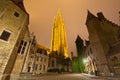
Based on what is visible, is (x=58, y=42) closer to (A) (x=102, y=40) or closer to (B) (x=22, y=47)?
(A) (x=102, y=40)

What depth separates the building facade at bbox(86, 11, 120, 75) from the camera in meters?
22.0

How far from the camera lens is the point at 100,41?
78.4 ft

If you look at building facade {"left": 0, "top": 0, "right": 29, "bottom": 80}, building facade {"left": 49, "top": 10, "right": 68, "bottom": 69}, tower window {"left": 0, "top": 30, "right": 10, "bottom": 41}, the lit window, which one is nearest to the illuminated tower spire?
building facade {"left": 49, "top": 10, "right": 68, "bottom": 69}

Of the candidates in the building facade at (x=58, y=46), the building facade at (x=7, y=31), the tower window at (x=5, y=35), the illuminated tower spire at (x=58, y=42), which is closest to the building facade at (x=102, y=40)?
the building facade at (x=7, y=31)

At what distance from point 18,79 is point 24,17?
9344 millimetres

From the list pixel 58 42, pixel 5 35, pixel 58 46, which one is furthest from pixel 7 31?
pixel 58 42

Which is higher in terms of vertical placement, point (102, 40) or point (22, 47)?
point (102, 40)

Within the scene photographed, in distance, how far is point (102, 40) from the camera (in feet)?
79.0

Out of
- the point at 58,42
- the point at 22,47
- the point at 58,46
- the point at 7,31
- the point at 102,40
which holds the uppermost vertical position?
the point at 58,42

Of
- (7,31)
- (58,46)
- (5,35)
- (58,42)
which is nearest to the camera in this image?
(5,35)

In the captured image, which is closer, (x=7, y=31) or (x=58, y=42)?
(x=7, y=31)

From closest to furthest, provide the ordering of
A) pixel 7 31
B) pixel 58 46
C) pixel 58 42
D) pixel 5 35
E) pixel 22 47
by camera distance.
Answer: pixel 5 35, pixel 7 31, pixel 22 47, pixel 58 46, pixel 58 42

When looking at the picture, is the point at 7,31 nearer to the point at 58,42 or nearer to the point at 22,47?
the point at 22,47

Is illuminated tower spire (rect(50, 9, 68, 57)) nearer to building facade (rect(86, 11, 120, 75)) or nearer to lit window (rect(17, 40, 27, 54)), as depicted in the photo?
building facade (rect(86, 11, 120, 75))
